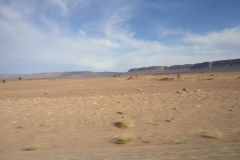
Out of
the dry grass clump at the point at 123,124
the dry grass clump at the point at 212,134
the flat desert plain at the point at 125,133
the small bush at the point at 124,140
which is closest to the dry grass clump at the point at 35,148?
the flat desert plain at the point at 125,133

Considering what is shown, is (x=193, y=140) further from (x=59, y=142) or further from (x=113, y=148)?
(x=59, y=142)

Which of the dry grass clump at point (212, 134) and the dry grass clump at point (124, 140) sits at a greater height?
the dry grass clump at point (212, 134)

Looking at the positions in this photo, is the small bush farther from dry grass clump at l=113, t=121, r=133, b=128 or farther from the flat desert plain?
dry grass clump at l=113, t=121, r=133, b=128

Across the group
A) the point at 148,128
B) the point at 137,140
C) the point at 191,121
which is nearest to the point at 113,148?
the point at 137,140

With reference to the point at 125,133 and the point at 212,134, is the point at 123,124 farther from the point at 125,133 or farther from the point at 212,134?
the point at 212,134

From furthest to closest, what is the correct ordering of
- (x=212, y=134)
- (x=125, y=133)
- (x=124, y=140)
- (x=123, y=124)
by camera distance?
(x=123, y=124)
(x=125, y=133)
(x=212, y=134)
(x=124, y=140)

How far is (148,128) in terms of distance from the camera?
8.20 m

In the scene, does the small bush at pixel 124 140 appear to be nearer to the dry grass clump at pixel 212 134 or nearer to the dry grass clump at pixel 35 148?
the dry grass clump at pixel 35 148

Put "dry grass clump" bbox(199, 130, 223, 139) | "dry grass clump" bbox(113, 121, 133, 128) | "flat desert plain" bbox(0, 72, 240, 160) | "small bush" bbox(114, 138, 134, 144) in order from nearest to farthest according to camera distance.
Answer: "flat desert plain" bbox(0, 72, 240, 160) → "small bush" bbox(114, 138, 134, 144) → "dry grass clump" bbox(199, 130, 223, 139) → "dry grass clump" bbox(113, 121, 133, 128)

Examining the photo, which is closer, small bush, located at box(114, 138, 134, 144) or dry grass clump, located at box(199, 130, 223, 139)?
small bush, located at box(114, 138, 134, 144)

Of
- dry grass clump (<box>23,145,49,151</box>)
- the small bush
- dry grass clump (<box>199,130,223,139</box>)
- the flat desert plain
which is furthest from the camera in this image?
dry grass clump (<box>199,130,223,139</box>)

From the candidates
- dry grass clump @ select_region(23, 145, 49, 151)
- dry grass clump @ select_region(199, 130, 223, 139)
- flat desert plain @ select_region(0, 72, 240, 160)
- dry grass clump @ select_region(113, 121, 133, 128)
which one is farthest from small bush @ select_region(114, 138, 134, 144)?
dry grass clump @ select_region(199, 130, 223, 139)

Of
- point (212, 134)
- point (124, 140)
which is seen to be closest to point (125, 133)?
point (124, 140)

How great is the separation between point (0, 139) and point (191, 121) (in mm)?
8462
